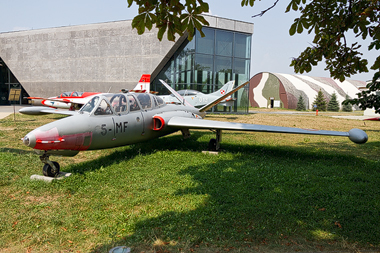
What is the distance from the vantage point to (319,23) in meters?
5.38

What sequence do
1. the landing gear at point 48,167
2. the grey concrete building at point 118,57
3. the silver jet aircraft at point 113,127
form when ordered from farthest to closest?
the grey concrete building at point 118,57 → the landing gear at point 48,167 → the silver jet aircraft at point 113,127

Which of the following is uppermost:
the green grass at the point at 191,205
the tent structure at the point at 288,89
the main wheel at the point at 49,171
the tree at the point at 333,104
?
the tent structure at the point at 288,89

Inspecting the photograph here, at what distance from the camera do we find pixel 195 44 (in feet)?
86.7

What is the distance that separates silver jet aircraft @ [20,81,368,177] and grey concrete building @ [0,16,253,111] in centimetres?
1812

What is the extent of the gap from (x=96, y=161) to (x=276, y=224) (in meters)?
5.27

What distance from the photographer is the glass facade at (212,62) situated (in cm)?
2655

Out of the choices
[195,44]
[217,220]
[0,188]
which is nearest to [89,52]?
[195,44]

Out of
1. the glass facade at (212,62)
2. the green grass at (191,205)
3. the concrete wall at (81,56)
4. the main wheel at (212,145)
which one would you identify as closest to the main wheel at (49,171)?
the green grass at (191,205)

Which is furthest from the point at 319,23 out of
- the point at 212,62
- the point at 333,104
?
the point at 333,104

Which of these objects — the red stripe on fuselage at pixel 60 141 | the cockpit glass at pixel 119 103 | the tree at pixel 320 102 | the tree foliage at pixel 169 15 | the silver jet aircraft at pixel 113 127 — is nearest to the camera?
the tree foliage at pixel 169 15

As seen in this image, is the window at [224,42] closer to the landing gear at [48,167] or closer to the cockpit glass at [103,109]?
the cockpit glass at [103,109]

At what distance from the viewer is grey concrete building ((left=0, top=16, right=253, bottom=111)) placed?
27.0 meters

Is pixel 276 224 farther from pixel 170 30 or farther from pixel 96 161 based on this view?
pixel 96 161

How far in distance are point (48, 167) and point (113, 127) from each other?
1796 mm
